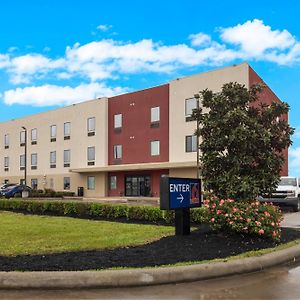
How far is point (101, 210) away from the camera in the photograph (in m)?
17.1

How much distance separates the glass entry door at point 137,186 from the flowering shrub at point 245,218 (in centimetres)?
3574

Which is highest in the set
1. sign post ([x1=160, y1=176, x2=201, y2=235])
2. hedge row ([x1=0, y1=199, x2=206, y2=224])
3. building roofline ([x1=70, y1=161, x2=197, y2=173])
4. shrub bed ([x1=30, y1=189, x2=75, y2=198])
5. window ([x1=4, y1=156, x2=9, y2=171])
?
window ([x1=4, y1=156, x2=9, y2=171])

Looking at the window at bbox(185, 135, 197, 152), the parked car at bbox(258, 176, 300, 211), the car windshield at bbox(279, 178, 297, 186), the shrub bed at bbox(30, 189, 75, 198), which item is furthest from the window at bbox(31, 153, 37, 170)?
the parked car at bbox(258, 176, 300, 211)

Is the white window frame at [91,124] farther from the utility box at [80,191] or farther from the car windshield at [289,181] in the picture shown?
the car windshield at [289,181]

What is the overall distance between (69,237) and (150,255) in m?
3.65

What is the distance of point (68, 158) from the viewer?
55938 millimetres

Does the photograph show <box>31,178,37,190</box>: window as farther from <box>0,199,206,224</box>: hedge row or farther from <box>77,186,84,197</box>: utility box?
<box>0,199,206,224</box>: hedge row

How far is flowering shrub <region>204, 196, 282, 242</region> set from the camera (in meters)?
9.98

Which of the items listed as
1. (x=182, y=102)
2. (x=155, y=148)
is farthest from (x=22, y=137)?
(x=182, y=102)

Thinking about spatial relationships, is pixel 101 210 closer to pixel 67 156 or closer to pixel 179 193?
pixel 179 193

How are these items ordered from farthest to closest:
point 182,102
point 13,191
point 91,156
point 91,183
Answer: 1. point 91,183
2. point 91,156
3. point 13,191
4. point 182,102

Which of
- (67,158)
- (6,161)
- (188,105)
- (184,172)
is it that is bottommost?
(184,172)

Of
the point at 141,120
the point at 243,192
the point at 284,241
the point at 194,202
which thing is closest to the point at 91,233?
the point at 194,202

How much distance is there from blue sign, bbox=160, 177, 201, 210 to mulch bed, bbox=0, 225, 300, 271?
0.82 m
